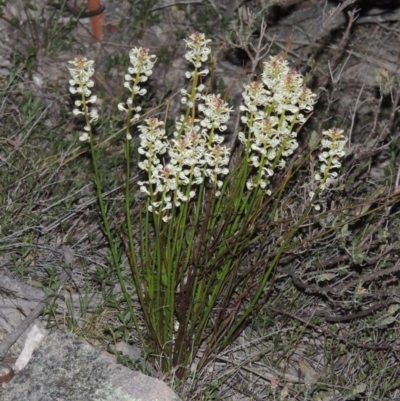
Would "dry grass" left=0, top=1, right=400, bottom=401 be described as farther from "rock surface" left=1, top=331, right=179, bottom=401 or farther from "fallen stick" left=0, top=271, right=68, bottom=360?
"rock surface" left=1, top=331, right=179, bottom=401

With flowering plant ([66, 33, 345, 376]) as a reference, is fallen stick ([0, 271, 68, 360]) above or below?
below

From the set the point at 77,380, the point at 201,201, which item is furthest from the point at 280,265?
the point at 77,380

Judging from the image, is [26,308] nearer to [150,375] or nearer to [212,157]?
[150,375]

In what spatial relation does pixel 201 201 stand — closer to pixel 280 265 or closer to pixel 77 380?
pixel 280 265

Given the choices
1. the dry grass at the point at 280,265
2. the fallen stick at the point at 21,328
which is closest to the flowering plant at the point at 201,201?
the dry grass at the point at 280,265

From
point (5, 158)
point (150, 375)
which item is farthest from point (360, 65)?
point (150, 375)

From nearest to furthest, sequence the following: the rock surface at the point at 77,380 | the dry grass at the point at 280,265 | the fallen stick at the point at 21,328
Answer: the rock surface at the point at 77,380 < the fallen stick at the point at 21,328 < the dry grass at the point at 280,265

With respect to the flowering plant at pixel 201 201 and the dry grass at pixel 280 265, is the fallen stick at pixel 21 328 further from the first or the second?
Answer: the flowering plant at pixel 201 201

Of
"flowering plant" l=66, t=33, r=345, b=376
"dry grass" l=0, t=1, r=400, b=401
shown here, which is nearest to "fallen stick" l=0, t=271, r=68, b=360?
"dry grass" l=0, t=1, r=400, b=401
